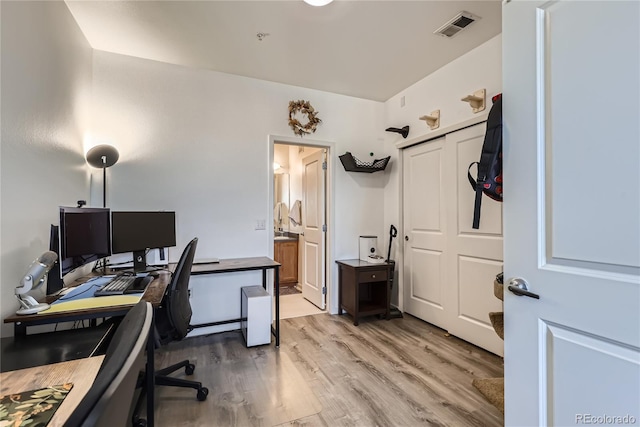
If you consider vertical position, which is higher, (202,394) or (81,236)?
(81,236)

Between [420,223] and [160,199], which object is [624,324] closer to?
[420,223]

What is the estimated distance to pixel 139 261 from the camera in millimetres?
2426

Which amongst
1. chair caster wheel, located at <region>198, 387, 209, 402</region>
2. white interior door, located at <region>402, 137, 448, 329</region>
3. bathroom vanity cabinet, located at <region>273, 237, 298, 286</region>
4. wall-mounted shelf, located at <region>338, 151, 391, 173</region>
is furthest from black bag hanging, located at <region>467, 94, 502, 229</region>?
bathroom vanity cabinet, located at <region>273, 237, 298, 286</region>

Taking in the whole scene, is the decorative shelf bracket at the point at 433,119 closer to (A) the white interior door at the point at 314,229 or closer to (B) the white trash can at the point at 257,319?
(A) the white interior door at the point at 314,229

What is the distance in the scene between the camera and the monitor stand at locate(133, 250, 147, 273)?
2.41 m

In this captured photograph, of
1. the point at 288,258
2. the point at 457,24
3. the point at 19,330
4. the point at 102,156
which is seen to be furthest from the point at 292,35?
the point at 288,258

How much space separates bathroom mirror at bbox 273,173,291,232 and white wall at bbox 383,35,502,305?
2364 mm

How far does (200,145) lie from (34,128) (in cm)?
143

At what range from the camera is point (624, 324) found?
3.02ft

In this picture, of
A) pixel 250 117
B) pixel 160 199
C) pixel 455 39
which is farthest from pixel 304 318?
pixel 455 39

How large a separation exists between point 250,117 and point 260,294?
1872 mm

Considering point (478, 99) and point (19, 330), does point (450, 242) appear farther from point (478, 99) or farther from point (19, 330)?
point (19, 330)

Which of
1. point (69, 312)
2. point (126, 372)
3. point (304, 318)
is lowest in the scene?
point (304, 318)

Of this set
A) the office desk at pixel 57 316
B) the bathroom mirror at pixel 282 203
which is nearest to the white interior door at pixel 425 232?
the bathroom mirror at pixel 282 203
